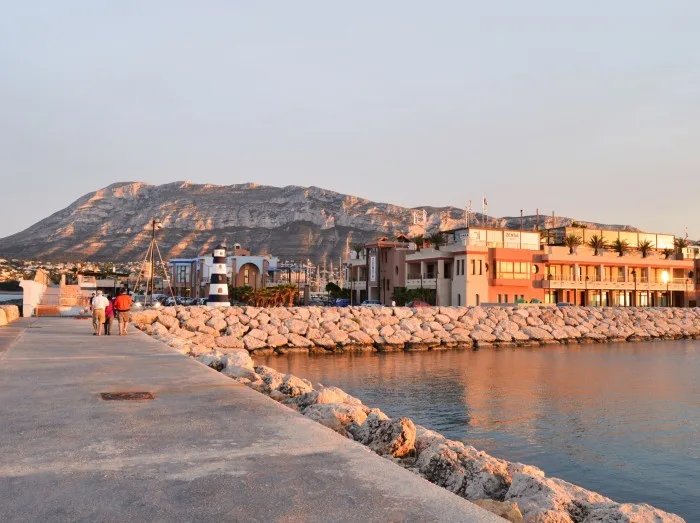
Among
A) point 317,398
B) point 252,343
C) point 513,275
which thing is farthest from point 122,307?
point 513,275

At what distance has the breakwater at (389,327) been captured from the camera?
34.7 metres

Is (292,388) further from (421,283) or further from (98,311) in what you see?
(421,283)

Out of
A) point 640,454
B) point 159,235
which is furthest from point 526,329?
point 159,235

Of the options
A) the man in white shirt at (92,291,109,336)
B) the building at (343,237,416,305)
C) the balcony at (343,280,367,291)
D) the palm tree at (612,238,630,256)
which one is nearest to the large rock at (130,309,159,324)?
the man in white shirt at (92,291,109,336)

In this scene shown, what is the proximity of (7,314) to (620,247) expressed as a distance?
5894 cm

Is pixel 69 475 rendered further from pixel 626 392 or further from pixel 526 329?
pixel 526 329

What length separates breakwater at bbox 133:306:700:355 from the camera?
114ft

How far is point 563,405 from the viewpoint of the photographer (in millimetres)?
19453

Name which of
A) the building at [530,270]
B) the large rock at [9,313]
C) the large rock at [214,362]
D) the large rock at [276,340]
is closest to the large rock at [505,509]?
the large rock at [214,362]

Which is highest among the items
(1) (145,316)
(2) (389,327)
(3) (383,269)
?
(3) (383,269)

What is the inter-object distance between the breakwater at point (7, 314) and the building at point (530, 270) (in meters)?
37.8

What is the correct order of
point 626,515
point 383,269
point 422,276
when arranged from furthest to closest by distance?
point 383,269 < point 422,276 < point 626,515

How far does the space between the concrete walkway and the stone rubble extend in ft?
3.89

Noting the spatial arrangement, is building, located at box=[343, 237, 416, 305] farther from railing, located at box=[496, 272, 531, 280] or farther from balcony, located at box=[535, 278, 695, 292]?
balcony, located at box=[535, 278, 695, 292]
